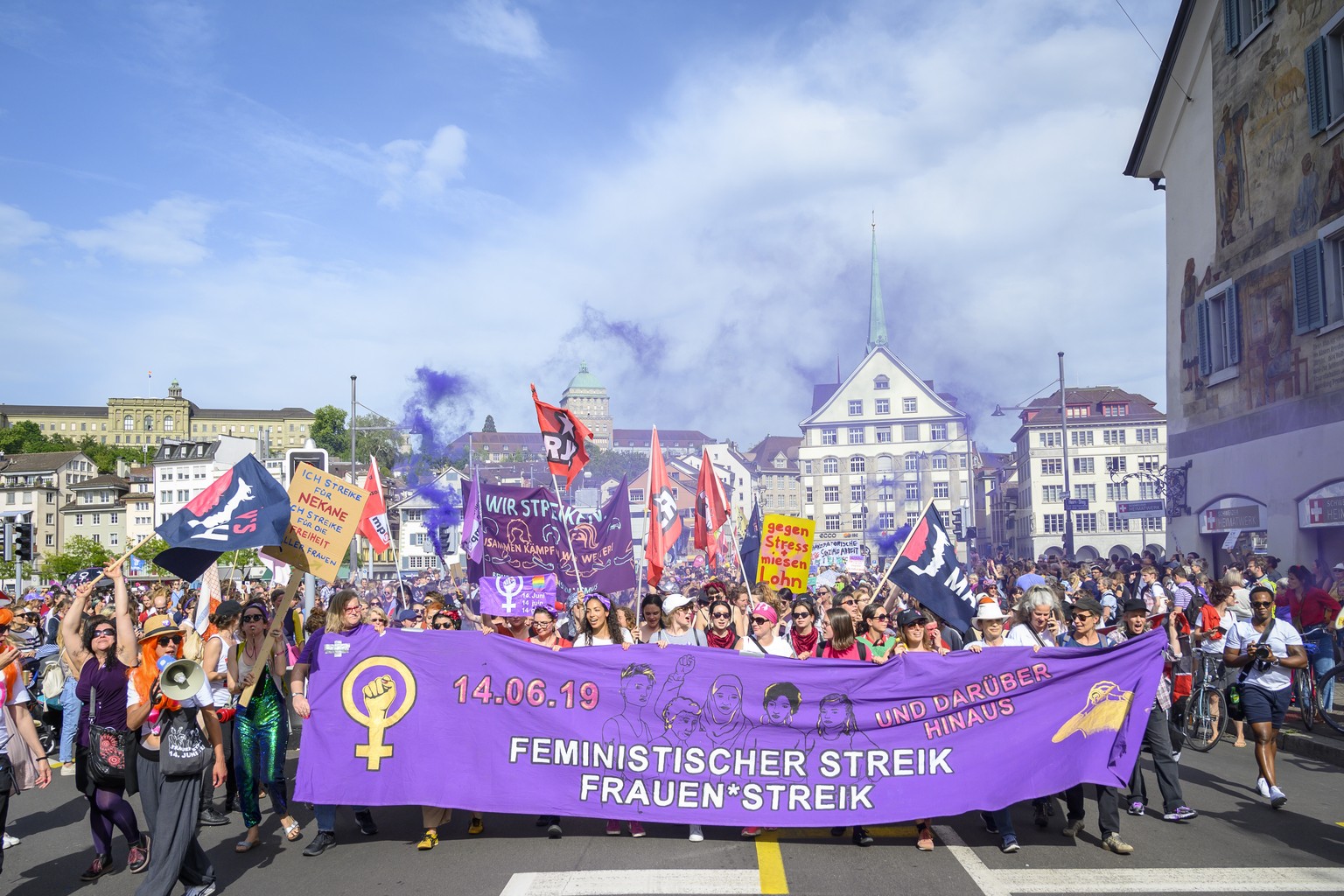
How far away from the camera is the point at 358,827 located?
7898 millimetres

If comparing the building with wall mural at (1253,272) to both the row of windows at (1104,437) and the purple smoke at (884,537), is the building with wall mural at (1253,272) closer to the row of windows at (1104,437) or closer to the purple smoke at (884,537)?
the purple smoke at (884,537)

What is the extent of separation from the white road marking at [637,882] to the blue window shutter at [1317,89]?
57.4ft

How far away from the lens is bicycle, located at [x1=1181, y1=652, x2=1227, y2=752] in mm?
10492

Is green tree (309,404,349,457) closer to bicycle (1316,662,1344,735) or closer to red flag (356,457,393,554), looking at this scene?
red flag (356,457,393,554)

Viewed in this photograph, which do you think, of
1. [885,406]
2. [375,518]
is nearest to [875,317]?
[885,406]

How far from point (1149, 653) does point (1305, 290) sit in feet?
46.9

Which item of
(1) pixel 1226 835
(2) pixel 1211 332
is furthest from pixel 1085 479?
Answer: (1) pixel 1226 835

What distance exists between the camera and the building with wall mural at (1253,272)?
18.3 meters

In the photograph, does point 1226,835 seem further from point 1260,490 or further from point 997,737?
point 1260,490

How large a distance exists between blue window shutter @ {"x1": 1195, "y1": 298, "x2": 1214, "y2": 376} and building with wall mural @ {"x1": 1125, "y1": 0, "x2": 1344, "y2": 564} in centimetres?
5

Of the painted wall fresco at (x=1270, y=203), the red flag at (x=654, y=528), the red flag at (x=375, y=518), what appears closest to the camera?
the red flag at (x=654, y=528)

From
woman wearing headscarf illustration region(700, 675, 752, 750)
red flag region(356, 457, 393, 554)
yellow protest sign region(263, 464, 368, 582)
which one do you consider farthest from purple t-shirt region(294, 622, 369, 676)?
red flag region(356, 457, 393, 554)

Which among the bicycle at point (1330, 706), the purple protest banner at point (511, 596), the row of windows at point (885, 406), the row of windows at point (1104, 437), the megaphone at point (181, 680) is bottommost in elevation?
the bicycle at point (1330, 706)

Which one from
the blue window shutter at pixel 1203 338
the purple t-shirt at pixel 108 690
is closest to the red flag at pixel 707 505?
the purple t-shirt at pixel 108 690
